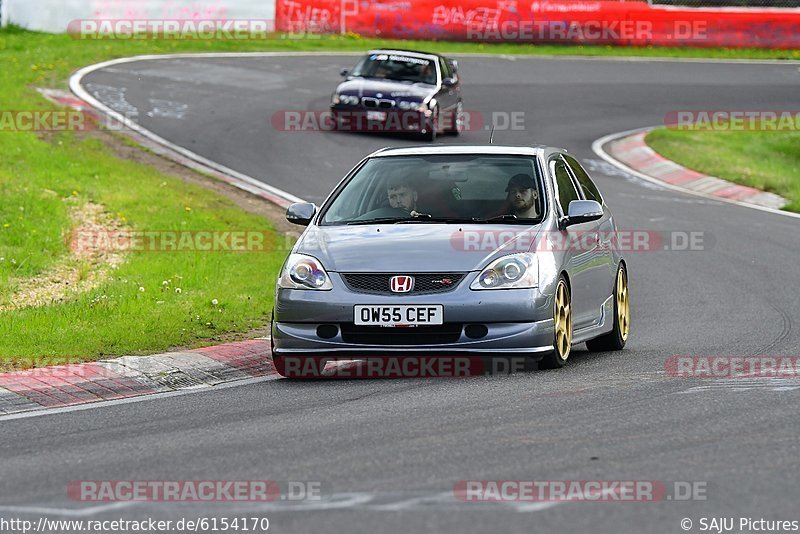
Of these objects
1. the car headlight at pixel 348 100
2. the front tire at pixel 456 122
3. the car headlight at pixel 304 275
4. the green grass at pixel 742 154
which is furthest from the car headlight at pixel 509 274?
the front tire at pixel 456 122

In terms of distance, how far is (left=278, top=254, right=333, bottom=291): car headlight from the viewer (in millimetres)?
9492

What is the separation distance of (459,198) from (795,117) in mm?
20524

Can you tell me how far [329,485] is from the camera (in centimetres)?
623

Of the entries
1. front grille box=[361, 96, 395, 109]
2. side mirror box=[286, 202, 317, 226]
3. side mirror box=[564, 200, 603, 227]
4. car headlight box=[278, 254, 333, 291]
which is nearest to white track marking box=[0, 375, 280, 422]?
car headlight box=[278, 254, 333, 291]

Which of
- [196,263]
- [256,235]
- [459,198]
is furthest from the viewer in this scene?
[256,235]

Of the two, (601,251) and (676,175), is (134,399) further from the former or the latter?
(676,175)

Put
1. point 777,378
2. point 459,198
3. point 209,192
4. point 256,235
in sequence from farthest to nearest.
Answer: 1. point 209,192
2. point 256,235
3. point 459,198
4. point 777,378

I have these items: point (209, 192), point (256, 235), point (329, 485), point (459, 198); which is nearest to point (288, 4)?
point (209, 192)

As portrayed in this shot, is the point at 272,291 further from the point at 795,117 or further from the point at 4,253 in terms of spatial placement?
the point at 795,117

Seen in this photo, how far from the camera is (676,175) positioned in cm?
2369

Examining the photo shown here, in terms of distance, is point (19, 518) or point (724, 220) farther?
→ point (724, 220)

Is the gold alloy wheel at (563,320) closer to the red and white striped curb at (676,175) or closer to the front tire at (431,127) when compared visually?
the red and white striped curb at (676,175)

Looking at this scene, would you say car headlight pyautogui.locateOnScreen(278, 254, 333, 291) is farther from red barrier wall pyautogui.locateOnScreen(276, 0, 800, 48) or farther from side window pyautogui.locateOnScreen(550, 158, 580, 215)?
red barrier wall pyautogui.locateOnScreen(276, 0, 800, 48)

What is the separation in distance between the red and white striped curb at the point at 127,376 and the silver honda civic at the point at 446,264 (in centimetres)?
52
